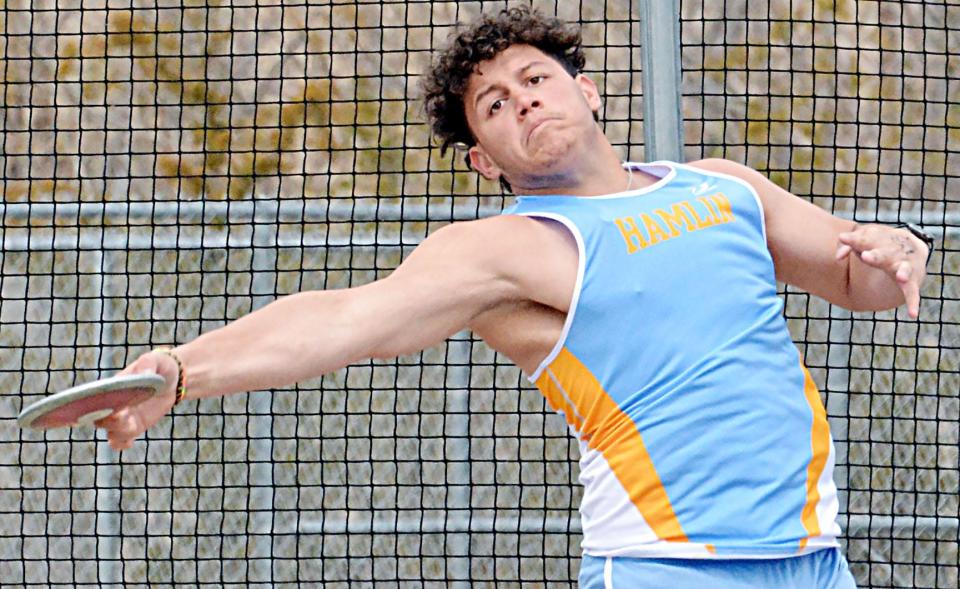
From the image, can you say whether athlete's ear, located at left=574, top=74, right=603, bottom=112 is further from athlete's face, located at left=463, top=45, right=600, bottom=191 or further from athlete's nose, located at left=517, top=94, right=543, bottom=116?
athlete's nose, located at left=517, top=94, right=543, bottom=116

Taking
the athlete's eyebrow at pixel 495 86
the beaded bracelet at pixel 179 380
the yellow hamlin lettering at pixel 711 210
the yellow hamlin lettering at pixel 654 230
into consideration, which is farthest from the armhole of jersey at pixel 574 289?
the beaded bracelet at pixel 179 380

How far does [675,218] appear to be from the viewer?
235 centimetres

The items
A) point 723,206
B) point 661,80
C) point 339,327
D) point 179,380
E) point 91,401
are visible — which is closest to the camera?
point 91,401

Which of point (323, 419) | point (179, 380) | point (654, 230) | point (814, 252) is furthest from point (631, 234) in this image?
point (323, 419)

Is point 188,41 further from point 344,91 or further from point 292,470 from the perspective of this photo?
point 292,470

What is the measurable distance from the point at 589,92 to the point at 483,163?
260 mm

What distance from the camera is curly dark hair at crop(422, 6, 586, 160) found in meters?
2.63

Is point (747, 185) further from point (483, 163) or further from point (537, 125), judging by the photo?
point (483, 163)

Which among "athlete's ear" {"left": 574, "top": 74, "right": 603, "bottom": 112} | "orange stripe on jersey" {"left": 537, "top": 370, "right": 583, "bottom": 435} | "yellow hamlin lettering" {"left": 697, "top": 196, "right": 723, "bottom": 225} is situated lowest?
"orange stripe on jersey" {"left": 537, "top": 370, "right": 583, "bottom": 435}

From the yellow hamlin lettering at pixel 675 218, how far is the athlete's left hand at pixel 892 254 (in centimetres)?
24

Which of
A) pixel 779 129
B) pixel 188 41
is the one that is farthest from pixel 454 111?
pixel 188 41

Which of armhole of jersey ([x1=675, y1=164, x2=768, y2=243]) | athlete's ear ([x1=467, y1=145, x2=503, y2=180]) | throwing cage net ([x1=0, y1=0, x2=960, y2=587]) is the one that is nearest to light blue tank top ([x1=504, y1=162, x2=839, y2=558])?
armhole of jersey ([x1=675, y1=164, x2=768, y2=243])

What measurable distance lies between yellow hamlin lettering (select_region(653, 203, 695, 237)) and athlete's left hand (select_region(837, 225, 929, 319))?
0.78ft

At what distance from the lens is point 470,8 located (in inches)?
346
